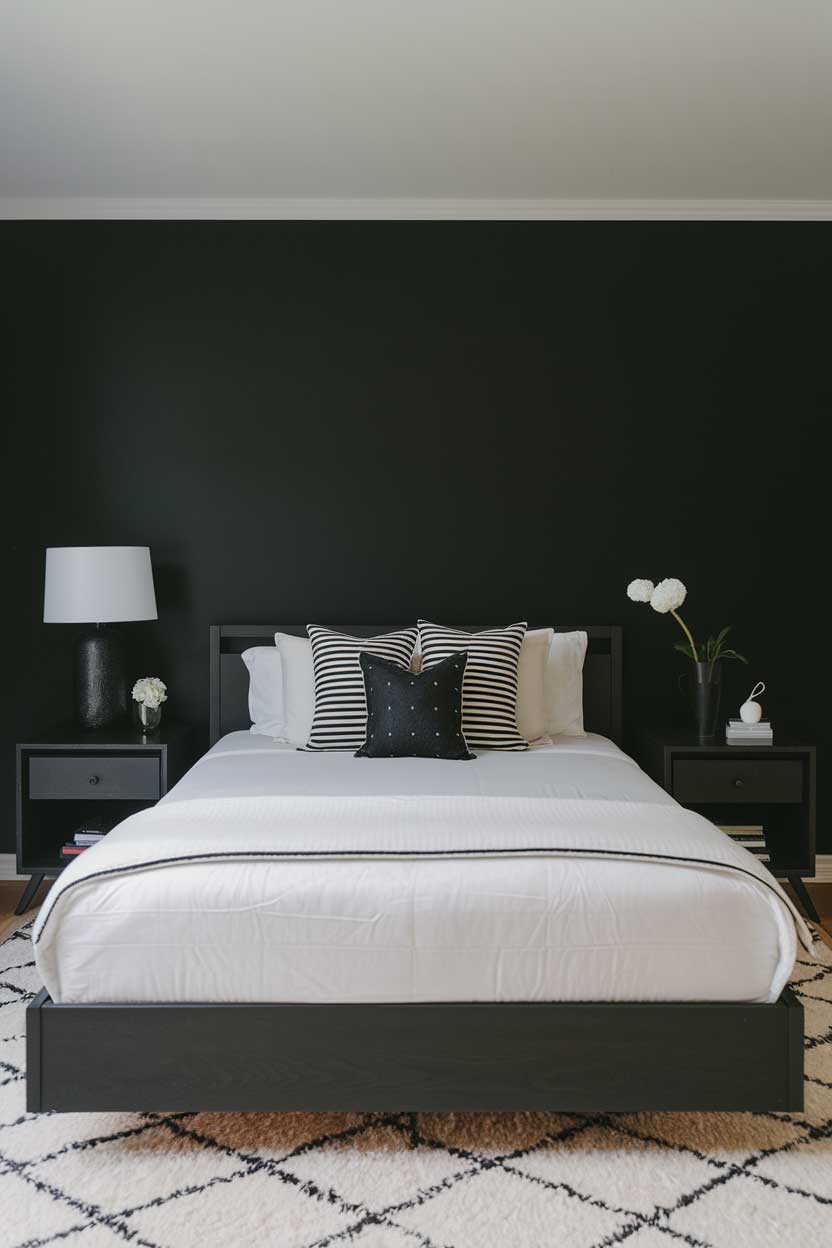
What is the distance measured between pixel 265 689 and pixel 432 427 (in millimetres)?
1309

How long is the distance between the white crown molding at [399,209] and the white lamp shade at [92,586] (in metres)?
1.45

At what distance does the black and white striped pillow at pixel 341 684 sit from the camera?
3.75 m

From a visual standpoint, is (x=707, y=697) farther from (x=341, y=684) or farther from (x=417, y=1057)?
(x=417, y=1057)

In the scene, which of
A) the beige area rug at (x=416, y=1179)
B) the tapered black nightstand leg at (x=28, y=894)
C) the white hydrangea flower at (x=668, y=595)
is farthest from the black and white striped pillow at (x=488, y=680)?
the tapered black nightstand leg at (x=28, y=894)

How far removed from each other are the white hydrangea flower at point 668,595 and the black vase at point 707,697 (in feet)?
0.85

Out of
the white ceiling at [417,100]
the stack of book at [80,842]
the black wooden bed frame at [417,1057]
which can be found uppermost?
the white ceiling at [417,100]

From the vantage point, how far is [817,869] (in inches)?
173

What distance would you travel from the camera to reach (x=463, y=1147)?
92.2 inches

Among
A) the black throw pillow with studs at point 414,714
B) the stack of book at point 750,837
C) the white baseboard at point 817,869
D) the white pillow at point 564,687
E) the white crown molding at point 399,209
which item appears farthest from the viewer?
the white baseboard at point 817,869

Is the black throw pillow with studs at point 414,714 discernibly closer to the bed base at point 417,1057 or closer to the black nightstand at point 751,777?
the black nightstand at point 751,777

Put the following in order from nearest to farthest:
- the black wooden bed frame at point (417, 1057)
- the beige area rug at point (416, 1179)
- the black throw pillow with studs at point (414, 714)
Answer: the beige area rug at point (416, 1179) < the black wooden bed frame at point (417, 1057) < the black throw pillow with studs at point (414, 714)

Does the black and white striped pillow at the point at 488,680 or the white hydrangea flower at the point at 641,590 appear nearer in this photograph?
the black and white striped pillow at the point at 488,680

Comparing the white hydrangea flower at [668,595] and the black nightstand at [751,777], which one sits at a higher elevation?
the white hydrangea flower at [668,595]

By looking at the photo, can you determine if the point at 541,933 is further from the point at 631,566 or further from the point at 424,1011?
the point at 631,566
